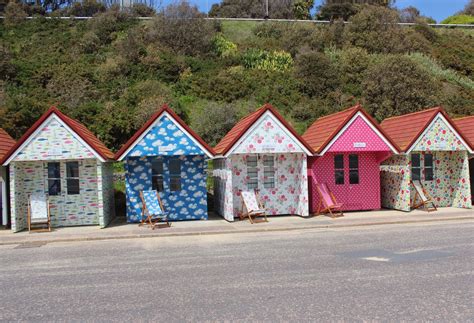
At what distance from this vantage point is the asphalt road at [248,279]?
6.84 metres

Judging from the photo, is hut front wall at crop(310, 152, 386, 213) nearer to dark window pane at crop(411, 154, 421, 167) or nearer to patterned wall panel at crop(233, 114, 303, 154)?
dark window pane at crop(411, 154, 421, 167)

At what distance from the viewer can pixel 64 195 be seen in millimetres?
17891

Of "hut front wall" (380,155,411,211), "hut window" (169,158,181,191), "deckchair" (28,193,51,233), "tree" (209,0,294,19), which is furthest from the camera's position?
"tree" (209,0,294,19)

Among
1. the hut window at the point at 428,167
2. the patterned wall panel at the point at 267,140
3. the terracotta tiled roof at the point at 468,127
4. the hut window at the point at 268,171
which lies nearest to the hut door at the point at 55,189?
the patterned wall panel at the point at 267,140

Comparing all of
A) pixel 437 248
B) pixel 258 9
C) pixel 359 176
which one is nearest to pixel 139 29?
pixel 258 9

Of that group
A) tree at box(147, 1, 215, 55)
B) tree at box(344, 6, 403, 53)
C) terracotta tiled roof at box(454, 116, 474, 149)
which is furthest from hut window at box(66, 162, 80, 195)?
tree at box(344, 6, 403, 53)

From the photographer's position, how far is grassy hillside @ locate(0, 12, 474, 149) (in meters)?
32.1

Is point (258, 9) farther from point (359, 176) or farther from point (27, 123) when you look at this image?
point (359, 176)

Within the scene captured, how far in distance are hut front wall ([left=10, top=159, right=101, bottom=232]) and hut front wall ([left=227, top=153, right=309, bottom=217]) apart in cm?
532

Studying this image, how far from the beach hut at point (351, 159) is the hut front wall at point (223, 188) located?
3621mm

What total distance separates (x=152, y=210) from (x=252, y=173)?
4.37 meters

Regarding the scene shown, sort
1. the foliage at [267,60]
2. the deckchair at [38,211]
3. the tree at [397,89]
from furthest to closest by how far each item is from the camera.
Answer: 1. the foliage at [267,60]
2. the tree at [397,89]
3. the deckchair at [38,211]

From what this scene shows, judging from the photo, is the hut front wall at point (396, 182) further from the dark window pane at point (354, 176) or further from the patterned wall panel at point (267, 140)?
the patterned wall panel at point (267, 140)

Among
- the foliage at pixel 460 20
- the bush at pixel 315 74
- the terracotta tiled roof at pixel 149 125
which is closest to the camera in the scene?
the terracotta tiled roof at pixel 149 125
